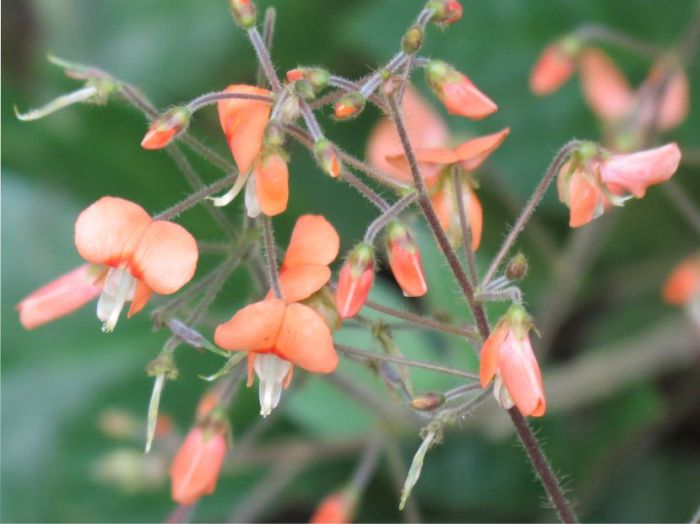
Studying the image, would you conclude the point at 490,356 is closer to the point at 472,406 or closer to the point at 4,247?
the point at 472,406

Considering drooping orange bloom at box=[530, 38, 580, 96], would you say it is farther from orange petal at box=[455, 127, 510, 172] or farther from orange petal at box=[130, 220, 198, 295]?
orange petal at box=[130, 220, 198, 295]

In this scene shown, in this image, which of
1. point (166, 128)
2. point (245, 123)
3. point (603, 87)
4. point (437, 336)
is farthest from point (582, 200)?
point (437, 336)

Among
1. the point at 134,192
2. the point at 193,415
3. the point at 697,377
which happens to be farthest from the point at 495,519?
the point at 134,192

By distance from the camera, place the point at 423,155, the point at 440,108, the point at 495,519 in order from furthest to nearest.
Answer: the point at 440,108
the point at 495,519
the point at 423,155

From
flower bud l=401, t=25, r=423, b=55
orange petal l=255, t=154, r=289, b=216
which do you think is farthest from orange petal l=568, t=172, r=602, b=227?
orange petal l=255, t=154, r=289, b=216

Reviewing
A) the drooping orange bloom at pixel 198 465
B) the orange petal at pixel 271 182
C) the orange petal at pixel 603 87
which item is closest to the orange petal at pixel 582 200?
the orange petal at pixel 271 182

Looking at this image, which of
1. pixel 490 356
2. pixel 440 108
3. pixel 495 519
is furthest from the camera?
pixel 440 108

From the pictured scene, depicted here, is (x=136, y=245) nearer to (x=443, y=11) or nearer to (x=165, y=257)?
(x=165, y=257)
